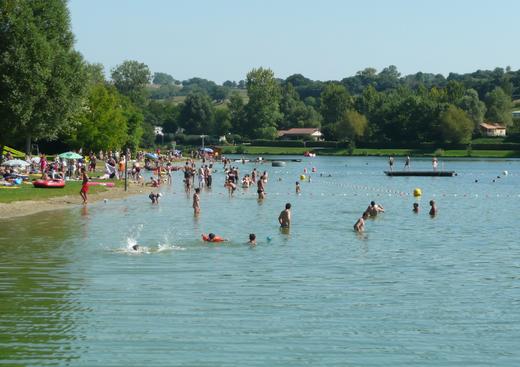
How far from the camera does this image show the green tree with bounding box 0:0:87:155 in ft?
193

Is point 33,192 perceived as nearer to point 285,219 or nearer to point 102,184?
point 102,184

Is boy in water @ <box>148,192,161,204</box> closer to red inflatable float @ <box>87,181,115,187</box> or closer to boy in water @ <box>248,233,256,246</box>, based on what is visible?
red inflatable float @ <box>87,181,115,187</box>

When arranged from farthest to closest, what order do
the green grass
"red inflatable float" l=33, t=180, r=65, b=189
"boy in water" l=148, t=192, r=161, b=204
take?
1. "boy in water" l=148, t=192, r=161, b=204
2. "red inflatable float" l=33, t=180, r=65, b=189
3. the green grass

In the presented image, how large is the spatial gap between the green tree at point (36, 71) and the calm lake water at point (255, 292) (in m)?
13.0

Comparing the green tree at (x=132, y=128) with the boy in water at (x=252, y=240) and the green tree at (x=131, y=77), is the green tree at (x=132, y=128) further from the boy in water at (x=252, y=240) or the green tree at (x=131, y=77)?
the boy in water at (x=252, y=240)

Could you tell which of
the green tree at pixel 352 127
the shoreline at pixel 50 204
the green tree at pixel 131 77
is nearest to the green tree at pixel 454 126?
the green tree at pixel 352 127

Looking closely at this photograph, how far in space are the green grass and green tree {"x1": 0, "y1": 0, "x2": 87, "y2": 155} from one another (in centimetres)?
446

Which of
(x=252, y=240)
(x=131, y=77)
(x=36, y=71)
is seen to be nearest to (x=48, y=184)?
(x=36, y=71)

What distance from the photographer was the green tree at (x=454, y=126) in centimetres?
17725

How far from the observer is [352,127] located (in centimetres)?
19562

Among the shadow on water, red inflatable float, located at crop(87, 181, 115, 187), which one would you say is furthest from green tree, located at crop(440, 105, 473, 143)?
the shadow on water

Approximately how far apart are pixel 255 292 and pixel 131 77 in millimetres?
163199

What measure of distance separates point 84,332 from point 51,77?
42.1 metres

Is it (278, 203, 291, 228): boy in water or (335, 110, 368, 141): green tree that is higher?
(335, 110, 368, 141): green tree
